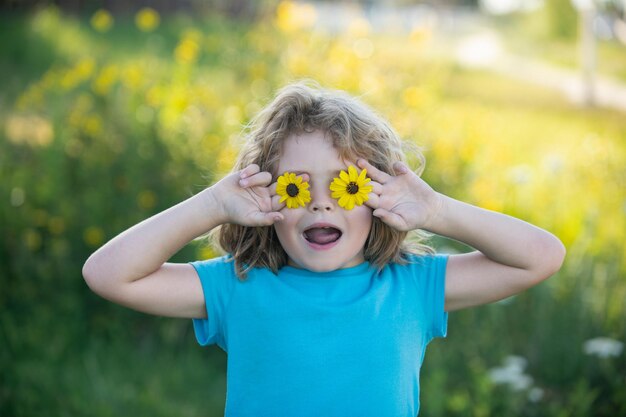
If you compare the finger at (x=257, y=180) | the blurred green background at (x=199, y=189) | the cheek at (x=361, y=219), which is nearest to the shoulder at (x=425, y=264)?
the cheek at (x=361, y=219)

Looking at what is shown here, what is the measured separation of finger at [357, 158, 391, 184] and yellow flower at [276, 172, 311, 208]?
0.14m

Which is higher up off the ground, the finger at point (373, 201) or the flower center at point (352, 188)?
the flower center at point (352, 188)

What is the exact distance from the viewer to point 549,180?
172 inches

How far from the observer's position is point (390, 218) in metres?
1.71

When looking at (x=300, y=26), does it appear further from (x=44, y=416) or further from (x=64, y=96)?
(x=44, y=416)

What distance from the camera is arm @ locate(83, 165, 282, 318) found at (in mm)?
1738

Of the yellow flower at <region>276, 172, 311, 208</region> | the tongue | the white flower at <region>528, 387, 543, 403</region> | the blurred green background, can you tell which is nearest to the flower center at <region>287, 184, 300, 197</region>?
the yellow flower at <region>276, 172, 311, 208</region>

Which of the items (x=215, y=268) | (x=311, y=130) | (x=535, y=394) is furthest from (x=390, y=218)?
(x=535, y=394)

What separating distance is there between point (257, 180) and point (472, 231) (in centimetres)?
49

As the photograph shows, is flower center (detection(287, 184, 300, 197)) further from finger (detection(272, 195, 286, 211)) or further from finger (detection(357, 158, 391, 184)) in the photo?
finger (detection(357, 158, 391, 184))

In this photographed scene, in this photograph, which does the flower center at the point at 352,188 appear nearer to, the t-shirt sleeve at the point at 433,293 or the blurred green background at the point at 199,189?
the t-shirt sleeve at the point at 433,293

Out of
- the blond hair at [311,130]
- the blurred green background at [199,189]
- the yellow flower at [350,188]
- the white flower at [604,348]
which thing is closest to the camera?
the yellow flower at [350,188]

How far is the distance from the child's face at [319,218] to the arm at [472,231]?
0.21 ft

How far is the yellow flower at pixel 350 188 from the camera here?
65.4 inches
